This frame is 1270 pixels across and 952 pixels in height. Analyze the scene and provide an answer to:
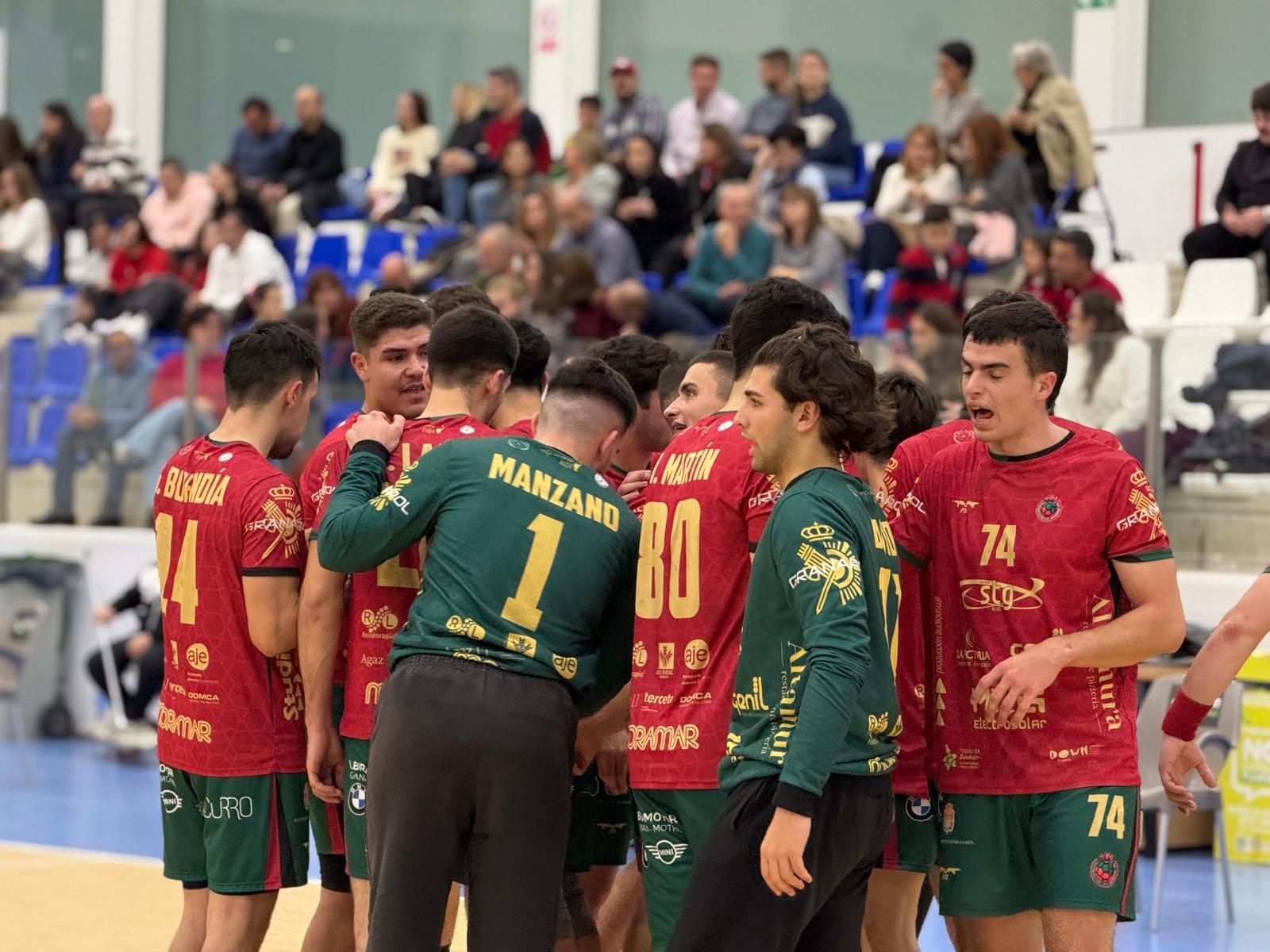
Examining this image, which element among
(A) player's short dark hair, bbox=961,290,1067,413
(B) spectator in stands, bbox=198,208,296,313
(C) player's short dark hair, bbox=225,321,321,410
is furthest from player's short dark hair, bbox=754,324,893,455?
(B) spectator in stands, bbox=198,208,296,313

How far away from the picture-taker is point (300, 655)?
4797mm

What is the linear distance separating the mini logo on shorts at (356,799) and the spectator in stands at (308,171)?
13318 millimetres

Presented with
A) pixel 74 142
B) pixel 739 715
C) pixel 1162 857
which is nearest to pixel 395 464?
pixel 739 715

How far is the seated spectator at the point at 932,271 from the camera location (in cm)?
1188

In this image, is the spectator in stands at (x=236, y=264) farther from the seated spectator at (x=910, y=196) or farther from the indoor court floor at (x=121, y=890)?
the indoor court floor at (x=121, y=890)

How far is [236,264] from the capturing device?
1593cm

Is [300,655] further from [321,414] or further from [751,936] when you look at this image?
[321,414]

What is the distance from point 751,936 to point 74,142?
17.1m

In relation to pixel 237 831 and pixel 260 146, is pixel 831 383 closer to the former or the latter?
pixel 237 831

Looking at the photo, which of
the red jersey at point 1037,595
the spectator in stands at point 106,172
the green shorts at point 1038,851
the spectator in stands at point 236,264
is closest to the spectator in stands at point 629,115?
the spectator in stands at point 236,264

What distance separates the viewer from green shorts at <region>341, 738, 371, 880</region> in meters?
4.71

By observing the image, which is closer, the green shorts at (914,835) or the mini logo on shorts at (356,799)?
the green shorts at (914,835)

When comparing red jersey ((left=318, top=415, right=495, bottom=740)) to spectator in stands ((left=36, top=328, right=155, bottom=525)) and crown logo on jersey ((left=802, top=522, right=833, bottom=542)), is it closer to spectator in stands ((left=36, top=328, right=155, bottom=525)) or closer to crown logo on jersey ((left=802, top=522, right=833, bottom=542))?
crown logo on jersey ((left=802, top=522, right=833, bottom=542))

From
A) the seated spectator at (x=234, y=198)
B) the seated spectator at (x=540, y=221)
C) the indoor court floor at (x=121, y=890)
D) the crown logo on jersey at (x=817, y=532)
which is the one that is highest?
the seated spectator at (x=234, y=198)
